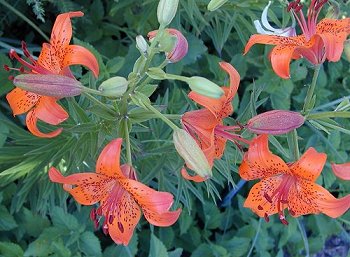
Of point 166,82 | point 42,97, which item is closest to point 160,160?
point 42,97

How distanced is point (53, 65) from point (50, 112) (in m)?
0.11

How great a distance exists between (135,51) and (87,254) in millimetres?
584

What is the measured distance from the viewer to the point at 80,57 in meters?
0.94

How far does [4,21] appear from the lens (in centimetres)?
175

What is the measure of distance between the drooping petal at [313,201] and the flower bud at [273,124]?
113 millimetres

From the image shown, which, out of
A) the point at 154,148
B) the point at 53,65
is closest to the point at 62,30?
the point at 53,65

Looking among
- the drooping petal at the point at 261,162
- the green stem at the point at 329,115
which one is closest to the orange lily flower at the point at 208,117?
the drooping petal at the point at 261,162

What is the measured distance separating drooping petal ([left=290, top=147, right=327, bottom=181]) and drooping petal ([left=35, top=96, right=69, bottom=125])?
39 centimetres

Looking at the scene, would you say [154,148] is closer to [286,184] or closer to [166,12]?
[286,184]

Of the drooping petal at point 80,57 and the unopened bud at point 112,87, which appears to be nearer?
the unopened bud at point 112,87

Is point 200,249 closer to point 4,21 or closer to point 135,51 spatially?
point 135,51

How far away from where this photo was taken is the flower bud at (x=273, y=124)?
3.12ft

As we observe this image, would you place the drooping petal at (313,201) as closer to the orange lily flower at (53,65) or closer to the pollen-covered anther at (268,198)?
the pollen-covered anther at (268,198)

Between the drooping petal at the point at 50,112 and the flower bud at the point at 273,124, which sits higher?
the drooping petal at the point at 50,112
